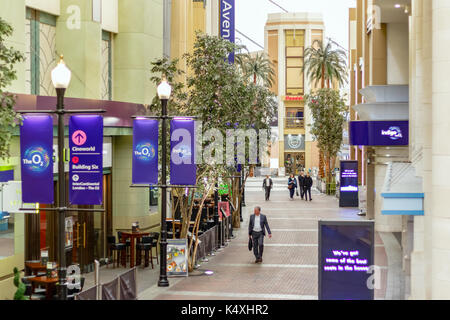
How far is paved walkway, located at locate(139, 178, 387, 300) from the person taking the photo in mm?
17297

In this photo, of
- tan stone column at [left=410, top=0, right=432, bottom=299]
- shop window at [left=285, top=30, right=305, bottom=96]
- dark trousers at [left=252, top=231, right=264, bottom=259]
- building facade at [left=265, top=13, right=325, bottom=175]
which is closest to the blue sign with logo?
dark trousers at [left=252, top=231, right=264, bottom=259]

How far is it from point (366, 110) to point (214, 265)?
11557mm

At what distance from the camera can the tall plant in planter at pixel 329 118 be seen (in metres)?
53.5

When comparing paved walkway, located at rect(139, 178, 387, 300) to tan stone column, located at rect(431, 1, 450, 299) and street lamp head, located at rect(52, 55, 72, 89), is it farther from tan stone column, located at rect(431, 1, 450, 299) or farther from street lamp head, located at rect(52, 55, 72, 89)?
street lamp head, located at rect(52, 55, 72, 89)

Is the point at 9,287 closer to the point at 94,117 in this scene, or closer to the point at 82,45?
the point at 94,117

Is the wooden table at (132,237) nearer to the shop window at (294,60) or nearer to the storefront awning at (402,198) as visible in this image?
the storefront awning at (402,198)

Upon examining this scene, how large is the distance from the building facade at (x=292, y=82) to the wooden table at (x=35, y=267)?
77830mm

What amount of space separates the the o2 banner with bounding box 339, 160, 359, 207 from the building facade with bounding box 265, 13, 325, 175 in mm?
51895

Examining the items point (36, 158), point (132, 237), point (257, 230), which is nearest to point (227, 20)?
point (257, 230)

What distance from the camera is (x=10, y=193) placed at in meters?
16.3

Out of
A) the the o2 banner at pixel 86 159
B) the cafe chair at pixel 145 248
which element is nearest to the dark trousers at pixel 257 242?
the cafe chair at pixel 145 248

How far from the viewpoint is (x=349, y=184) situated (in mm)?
41312

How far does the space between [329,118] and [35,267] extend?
1550 inches
